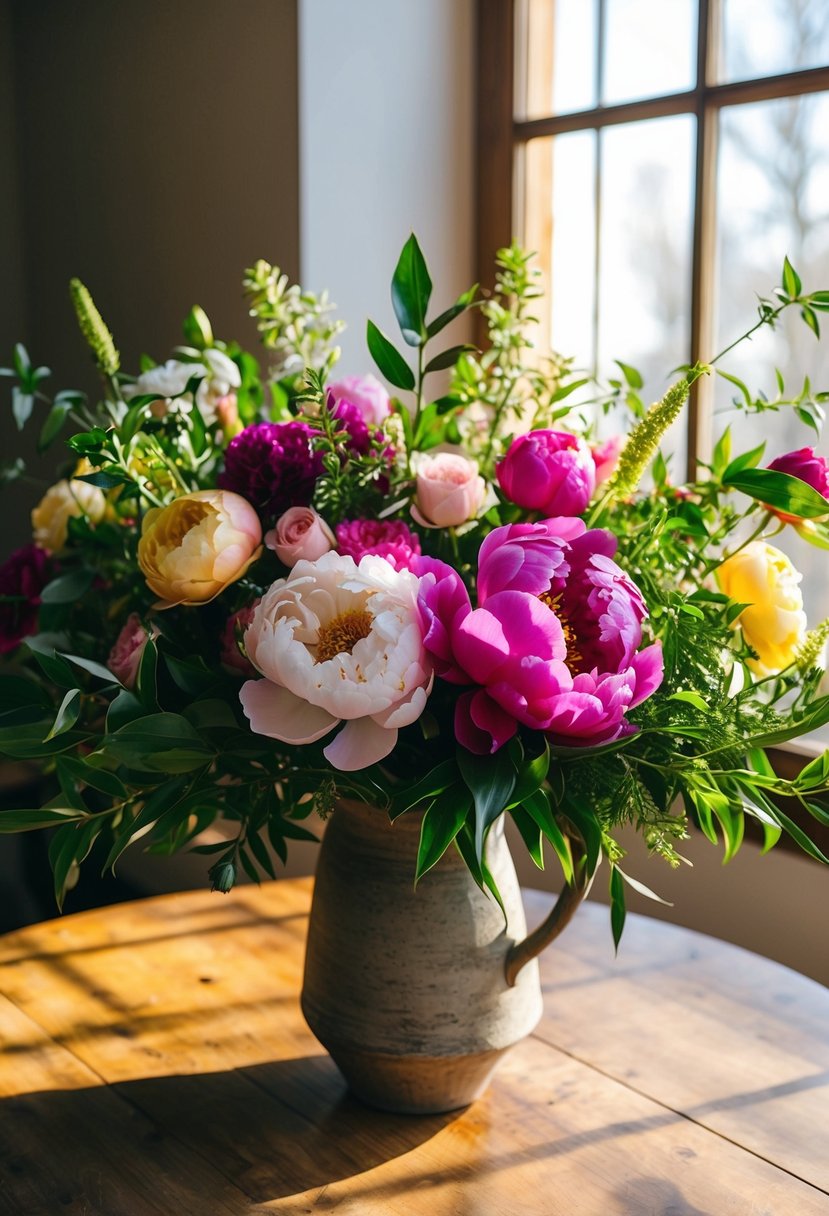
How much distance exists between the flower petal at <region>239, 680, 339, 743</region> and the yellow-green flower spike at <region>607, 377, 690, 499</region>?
0.26 m

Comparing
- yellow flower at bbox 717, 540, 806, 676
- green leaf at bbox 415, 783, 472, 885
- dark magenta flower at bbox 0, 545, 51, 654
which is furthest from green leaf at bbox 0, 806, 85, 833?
yellow flower at bbox 717, 540, 806, 676

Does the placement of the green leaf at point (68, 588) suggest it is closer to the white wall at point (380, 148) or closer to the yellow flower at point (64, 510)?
the yellow flower at point (64, 510)

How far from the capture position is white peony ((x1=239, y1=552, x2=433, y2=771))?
0.67 meters

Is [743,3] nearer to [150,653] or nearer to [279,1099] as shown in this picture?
[150,653]

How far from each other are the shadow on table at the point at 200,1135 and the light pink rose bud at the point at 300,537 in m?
0.42

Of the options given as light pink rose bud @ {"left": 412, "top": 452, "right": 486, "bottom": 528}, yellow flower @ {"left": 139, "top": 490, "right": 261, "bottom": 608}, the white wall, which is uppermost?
the white wall

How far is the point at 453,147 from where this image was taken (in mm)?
1855

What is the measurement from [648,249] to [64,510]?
0.99 metres

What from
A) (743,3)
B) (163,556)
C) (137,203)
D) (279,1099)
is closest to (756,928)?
(279,1099)

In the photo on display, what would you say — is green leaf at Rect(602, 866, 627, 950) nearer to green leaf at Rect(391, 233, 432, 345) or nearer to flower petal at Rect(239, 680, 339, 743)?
flower petal at Rect(239, 680, 339, 743)

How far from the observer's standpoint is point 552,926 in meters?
0.83

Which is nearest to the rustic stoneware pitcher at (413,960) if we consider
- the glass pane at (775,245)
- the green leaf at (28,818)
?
the green leaf at (28,818)

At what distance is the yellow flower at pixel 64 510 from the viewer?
1035mm

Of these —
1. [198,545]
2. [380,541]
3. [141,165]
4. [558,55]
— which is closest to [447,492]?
[380,541]
